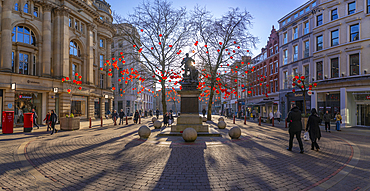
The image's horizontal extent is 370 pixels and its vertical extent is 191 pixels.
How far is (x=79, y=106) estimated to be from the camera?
29.7 metres

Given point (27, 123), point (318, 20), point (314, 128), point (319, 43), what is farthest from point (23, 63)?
point (318, 20)

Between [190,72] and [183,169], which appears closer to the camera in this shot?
[183,169]

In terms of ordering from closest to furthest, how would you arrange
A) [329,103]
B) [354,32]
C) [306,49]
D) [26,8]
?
[26,8] < [354,32] < [329,103] < [306,49]

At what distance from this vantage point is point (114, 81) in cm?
5381

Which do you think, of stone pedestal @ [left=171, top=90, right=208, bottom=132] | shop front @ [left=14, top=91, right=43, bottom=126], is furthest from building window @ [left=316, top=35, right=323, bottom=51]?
shop front @ [left=14, top=91, right=43, bottom=126]

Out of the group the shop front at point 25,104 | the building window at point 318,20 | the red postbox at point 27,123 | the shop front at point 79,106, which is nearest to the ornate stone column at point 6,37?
the shop front at point 25,104

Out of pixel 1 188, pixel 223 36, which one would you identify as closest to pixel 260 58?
pixel 223 36

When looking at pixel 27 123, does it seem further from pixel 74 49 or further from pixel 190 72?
pixel 74 49

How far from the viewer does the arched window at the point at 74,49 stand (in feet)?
92.6

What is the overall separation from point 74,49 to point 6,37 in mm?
9528

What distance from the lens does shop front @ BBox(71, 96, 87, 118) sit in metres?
28.2

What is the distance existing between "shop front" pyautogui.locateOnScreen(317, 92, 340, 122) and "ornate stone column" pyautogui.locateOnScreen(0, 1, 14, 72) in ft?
115

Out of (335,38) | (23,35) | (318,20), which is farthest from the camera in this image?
(318,20)

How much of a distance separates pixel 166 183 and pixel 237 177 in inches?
70.8
